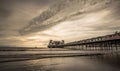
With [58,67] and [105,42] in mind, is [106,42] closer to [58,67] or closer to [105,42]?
[105,42]

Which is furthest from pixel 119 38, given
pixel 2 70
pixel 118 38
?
pixel 2 70

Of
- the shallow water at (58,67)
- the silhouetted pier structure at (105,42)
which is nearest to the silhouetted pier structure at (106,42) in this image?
the silhouetted pier structure at (105,42)

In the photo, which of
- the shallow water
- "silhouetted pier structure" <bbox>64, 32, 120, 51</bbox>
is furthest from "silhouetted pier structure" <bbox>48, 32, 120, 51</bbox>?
the shallow water

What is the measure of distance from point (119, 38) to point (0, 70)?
39.3m

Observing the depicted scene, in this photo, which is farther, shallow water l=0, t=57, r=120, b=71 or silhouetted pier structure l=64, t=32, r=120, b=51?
silhouetted pier structure l=64, t=32, r=120, b=51

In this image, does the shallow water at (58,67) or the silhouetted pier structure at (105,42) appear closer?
the shallow water at (58,67)

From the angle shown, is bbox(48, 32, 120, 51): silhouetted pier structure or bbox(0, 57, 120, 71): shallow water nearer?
bbox(0, 57, 120, 71): shallow water

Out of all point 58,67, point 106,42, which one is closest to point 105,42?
point 106,42

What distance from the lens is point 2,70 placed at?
13836 mm

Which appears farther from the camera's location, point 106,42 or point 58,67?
point 106,42

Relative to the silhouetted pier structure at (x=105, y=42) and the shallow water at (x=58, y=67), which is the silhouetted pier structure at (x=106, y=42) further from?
the shallow water at (x=58, y=67)

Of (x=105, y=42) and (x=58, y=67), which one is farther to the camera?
(x=105, y=42)

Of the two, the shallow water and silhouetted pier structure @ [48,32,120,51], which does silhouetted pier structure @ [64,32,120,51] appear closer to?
silhouetted pier structure @ [48,32,120,51]

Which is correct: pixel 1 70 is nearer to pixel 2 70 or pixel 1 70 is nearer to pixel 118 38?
pixel 2 70
